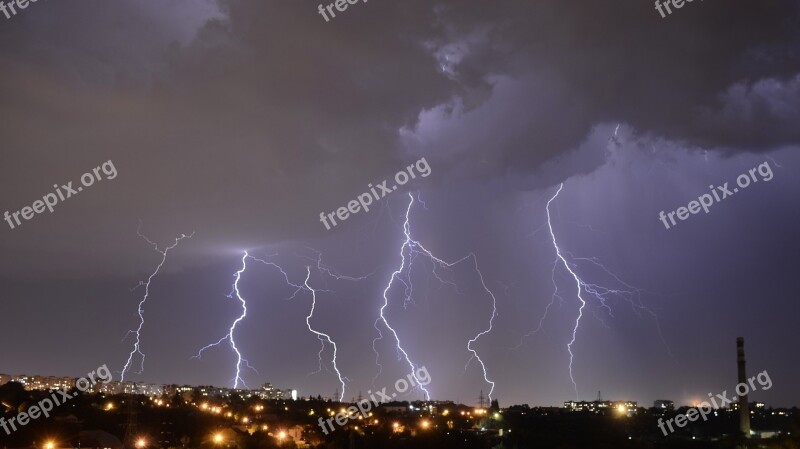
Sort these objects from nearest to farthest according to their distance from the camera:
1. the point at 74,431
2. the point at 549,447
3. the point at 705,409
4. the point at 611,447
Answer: the point at 74,431 < the point at 611,447 < the point at 549,447 < the point at 705,409

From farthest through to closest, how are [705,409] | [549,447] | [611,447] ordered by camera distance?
[705,409]
[549,447]
[611,447]

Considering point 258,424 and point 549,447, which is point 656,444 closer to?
point 549,447

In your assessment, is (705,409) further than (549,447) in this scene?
Yes

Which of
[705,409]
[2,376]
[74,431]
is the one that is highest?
[2,376]

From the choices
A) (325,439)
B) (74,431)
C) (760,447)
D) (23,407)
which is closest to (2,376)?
(23,407)

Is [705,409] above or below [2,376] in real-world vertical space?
below

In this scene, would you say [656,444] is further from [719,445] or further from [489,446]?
[489,446]

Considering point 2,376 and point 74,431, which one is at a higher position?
point 2,376

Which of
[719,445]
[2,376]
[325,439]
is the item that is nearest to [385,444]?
[325,439]

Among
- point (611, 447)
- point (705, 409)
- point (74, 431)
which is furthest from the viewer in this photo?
point (705, 409)
